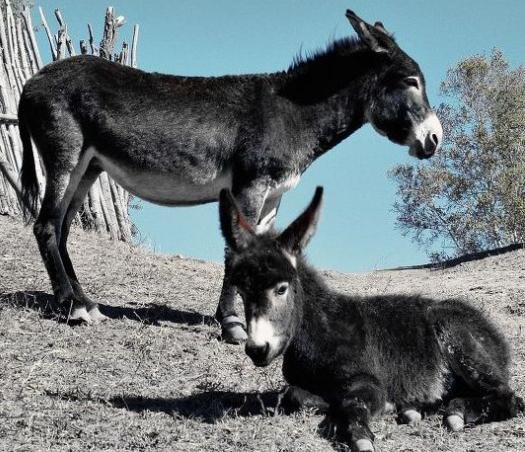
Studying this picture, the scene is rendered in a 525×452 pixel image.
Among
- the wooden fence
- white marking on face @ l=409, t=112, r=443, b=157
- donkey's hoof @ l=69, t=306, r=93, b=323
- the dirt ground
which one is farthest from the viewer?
the wooden fence

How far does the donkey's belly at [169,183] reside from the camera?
845 centimetres

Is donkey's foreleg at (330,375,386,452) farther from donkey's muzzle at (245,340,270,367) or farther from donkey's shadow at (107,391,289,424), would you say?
donkey's muzzle at (245,340,270,367)

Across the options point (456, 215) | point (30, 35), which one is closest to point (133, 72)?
point (30, 35)

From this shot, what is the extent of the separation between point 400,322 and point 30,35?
1064 centimetres

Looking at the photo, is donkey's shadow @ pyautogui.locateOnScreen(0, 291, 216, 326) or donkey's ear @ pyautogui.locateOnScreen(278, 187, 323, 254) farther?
donkey's shadow @ pyautogui.locateOnScreen(0, 291, 216, 326)

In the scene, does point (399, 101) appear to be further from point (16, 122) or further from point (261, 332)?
point (16, 122)

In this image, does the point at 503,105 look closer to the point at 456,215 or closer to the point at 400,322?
the point at 456,215

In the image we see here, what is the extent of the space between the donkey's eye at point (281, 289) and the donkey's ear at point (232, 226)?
1.46ft

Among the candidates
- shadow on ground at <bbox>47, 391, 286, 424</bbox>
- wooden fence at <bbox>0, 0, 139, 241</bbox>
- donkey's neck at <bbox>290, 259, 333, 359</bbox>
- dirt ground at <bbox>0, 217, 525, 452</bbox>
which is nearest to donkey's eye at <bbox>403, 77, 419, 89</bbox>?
dirt ground at <bbox>0, 217, 525, 452</bbox>

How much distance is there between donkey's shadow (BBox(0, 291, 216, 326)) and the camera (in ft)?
28.3

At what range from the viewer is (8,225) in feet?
43.8

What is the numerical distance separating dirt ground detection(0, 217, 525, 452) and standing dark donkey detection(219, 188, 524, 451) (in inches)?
7.7

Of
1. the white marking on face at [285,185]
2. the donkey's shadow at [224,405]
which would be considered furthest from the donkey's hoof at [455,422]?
the white marking on face at [285,185]

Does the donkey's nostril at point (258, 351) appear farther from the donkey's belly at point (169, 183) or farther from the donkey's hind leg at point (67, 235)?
the donkey's hind leg at point (67, 235)
